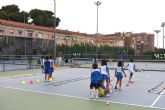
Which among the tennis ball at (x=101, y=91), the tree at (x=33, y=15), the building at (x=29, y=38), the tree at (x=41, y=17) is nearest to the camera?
the tennis ball at (x=101, y=91)

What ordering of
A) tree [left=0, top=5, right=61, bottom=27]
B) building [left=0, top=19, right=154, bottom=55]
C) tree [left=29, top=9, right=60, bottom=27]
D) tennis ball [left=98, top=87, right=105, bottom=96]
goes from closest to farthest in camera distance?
tennis ball [left=98, top=87, right=105, bottom=96] < building [left=0, top=19, right=154, bottom=55] < tree [left=0, top=5, right=61, bottom=27] < tree [left=29, top=9, right=60, bottom=27]

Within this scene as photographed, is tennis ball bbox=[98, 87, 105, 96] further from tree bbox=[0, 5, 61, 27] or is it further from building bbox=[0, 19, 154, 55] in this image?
tree bbox=[0, 5, 61, 27]

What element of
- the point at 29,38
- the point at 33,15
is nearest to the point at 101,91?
the point at 29,38

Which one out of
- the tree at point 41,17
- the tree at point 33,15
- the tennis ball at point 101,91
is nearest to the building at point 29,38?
the tree at point 41,17

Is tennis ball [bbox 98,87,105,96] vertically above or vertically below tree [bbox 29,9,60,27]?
below

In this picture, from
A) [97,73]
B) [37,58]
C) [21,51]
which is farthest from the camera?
[21,51]

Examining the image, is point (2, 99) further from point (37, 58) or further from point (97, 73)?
point (37, 58)

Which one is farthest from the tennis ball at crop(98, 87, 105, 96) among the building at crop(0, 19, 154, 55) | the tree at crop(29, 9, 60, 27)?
the tree at crop(29, 9, 60, 27)

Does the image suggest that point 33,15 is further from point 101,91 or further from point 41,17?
point 101,91

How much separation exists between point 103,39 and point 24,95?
9258cm

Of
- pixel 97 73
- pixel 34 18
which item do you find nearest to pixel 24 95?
pixel 97 73

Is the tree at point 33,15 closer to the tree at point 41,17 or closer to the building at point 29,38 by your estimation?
the tree at point 41,17

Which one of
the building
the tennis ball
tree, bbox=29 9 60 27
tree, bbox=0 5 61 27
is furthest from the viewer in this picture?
tree, bbox=29 9 60 27

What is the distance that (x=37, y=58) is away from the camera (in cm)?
3061
